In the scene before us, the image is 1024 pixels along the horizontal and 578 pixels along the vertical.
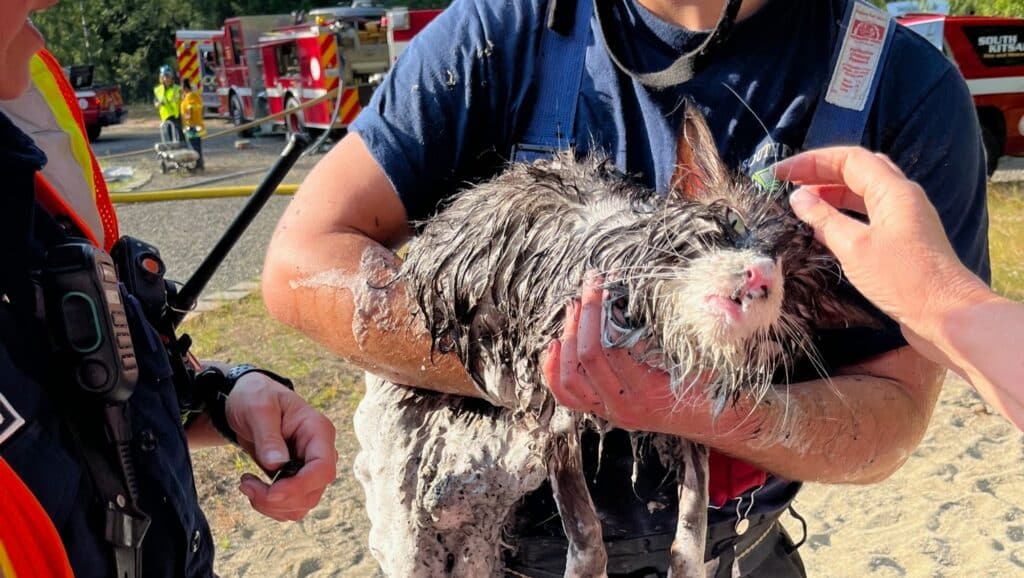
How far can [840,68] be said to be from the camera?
6.04 feet

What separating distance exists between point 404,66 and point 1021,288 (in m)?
6.29

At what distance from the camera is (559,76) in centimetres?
195

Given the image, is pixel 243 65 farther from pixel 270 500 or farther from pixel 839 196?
Answer: pixel 839 196

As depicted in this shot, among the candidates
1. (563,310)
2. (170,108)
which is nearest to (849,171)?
(563,310)

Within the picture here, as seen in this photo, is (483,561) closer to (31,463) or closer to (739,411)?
(739,411)

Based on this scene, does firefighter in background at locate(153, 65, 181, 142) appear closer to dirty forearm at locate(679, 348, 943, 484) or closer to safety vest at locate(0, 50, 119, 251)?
safety vest at locate(0, 50, 119, 251)

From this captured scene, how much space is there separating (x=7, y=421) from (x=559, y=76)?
125cm

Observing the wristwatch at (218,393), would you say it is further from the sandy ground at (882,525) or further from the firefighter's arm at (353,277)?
the sandy ground at (882,525)

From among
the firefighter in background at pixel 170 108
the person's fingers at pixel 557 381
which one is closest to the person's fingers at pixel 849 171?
the person's fingers at pixel 557 381

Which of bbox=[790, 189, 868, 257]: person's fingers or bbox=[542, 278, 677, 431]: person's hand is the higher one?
bbox=[790, 189, 868, 257]: person's fingers

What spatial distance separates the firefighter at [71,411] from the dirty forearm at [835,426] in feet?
3.12

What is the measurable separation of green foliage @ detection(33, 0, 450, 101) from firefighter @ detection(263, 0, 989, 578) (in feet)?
114

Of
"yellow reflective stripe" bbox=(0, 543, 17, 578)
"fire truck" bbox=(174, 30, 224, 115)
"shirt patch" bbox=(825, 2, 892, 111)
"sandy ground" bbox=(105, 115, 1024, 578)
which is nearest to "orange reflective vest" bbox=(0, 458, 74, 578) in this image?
"yellow reflective stripe" bbox=(0, 543, 17, 578)

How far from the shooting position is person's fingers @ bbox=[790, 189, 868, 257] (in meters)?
1.51
